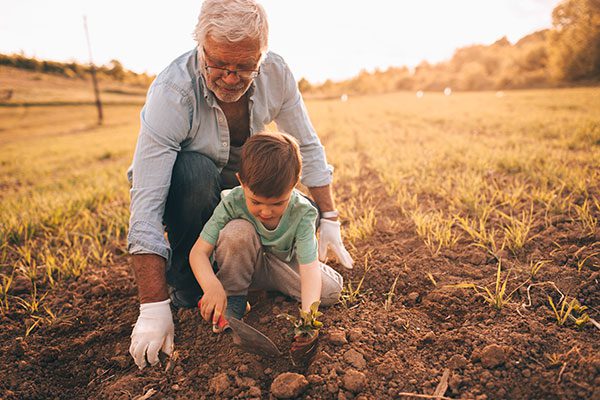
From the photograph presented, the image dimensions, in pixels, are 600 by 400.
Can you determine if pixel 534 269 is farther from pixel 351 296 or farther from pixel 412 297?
pixel 351 296

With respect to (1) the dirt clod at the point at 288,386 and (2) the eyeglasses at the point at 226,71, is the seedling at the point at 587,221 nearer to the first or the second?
(1) the dirt clod at the point at 288,386

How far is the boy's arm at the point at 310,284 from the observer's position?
5.04 ft

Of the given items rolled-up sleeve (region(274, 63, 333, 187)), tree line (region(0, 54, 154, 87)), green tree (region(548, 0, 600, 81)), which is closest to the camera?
rolled-up sleeve (region(274, 63, 333, 187))

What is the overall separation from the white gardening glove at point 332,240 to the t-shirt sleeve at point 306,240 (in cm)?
43

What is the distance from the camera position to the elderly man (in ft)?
5.11

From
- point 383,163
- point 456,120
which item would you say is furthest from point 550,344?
point 456,120

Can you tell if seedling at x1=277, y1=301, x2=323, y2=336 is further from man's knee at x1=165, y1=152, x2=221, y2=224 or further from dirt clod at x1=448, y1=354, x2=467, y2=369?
man's knee at x1=165, y1=152, x2=221, y2=224

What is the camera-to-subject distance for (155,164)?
1626 mm

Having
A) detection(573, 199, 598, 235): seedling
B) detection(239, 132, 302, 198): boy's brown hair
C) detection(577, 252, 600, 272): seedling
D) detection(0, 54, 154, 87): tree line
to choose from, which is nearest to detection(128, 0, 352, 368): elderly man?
detection(239, 132, 302, 198): boy's brown hair

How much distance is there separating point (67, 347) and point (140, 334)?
446 millimetres

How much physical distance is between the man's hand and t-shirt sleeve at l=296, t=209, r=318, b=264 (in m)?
0.31

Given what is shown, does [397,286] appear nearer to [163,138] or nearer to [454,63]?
[163,138]

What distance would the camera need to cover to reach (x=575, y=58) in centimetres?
2195

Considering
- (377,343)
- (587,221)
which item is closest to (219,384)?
(377,343)
